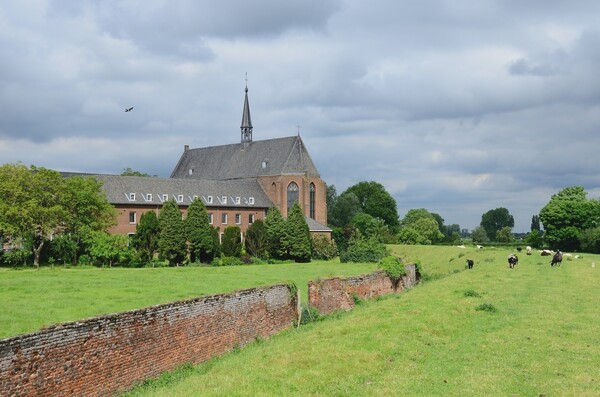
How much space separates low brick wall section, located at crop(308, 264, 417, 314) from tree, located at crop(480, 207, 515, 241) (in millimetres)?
144790

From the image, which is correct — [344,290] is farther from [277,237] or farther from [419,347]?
[277,237]

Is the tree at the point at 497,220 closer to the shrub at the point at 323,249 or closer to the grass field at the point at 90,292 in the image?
the shrub at the point at 323,249

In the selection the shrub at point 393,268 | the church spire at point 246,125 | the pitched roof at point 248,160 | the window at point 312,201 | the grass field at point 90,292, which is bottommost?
the grass field at point 90,292

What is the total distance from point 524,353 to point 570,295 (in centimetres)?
1171

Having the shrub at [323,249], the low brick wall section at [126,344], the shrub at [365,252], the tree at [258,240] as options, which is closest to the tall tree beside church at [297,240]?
the tree at [258,240]

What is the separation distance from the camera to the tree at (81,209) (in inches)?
2046

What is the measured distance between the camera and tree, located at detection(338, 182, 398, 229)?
115m

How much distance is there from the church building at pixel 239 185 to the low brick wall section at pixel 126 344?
52386mm

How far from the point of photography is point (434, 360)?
13.2 metres

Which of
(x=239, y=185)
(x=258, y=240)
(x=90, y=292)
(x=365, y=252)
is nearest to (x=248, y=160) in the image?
(x=239, y=185)

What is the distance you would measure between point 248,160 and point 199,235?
103 ft

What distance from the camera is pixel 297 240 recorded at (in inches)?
2489

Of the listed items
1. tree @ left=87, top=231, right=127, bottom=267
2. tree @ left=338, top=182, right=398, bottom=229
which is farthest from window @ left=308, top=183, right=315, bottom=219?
tree @ left=338, top=182, right=398, bottom=229

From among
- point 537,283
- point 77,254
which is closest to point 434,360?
point 537,283
